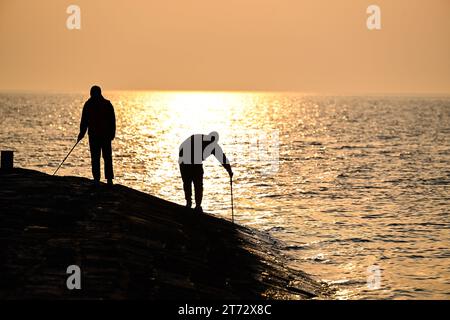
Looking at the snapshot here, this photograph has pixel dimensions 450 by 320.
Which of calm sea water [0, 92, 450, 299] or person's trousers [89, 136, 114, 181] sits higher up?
person's trousers [89, 136, 114, 181]

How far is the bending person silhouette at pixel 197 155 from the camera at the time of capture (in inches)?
703

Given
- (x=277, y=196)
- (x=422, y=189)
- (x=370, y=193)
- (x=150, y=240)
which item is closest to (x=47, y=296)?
(x=150, y=240)

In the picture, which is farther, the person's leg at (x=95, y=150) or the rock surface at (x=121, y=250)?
the person's leg at (x=95, y=150)

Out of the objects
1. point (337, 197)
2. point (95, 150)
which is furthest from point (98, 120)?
point (337, 197)

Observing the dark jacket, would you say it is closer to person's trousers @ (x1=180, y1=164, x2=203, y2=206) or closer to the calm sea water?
person's trousers @ (x1=180, y1=164, x2=203, y2=206)

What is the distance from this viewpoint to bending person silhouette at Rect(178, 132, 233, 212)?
703 inches

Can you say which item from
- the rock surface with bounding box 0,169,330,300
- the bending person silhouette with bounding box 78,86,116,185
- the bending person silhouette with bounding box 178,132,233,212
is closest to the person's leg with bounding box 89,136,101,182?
the bending person silhouette with bounding box 78,86,116,185

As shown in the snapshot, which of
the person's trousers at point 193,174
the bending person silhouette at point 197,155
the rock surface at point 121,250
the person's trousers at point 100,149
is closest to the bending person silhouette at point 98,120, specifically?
the person's trousers at point 100,149

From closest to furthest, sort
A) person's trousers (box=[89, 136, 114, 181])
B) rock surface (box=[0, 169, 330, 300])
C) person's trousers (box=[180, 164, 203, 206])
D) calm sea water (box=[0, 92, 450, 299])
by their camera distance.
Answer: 1. rock surface (box=[0, 169, 330, 300])
2. person's trousers (box=[89, 136, 114, 181])
3. person's trousers (box=[180, 164, 203, 206])
4. calm sea water (box=[0, 92, 450, 299])

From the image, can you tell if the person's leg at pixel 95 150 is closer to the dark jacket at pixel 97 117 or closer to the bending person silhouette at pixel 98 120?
A: the bending person silhouette at pixel 98 120

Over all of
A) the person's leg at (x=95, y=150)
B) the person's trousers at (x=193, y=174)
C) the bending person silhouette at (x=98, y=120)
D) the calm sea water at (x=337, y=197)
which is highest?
the bending person silhouette at (x=98, y=120)

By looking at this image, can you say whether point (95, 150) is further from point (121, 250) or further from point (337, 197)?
point (337, 197)

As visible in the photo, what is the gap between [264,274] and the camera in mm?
16203
